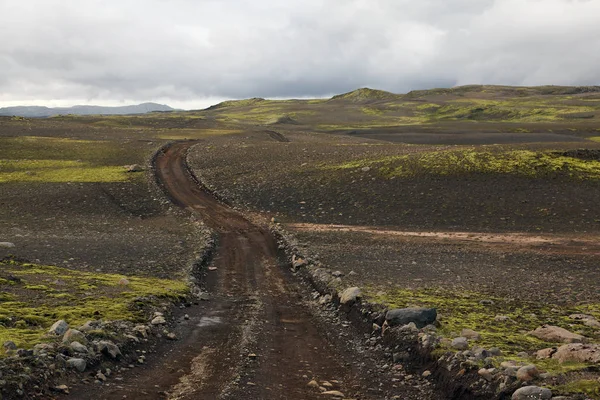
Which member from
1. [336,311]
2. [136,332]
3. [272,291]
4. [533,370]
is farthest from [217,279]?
[533,370]

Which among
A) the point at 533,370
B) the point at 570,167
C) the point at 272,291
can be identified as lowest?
the point at 272,291

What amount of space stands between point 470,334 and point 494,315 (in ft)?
10.2

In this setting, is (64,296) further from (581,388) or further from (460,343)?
(581,388)

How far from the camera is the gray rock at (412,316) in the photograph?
14672 mm

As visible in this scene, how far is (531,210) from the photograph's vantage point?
3616cm

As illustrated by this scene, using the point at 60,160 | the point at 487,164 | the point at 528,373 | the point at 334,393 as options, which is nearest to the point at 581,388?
the point at 528,373

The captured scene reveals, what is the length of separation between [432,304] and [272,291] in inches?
309

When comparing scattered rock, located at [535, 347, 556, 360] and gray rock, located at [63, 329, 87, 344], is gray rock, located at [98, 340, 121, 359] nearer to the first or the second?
gray rock, located at [63, 329, 87, 344]

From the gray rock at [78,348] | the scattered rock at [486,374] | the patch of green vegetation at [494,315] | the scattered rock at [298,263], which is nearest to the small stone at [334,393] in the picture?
the scattered rock at [486,374]

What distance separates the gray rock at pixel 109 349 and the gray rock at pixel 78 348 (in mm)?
451

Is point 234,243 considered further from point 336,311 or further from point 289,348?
point 289,348

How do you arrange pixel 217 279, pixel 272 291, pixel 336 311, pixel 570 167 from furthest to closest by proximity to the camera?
pixel 570 167
pixel 217 279
pixel 272 291
pixel 336 311

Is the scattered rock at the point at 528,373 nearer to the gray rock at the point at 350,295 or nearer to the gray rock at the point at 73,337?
the gray rock at the point at 350,295

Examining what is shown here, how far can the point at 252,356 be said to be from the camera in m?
13.4
